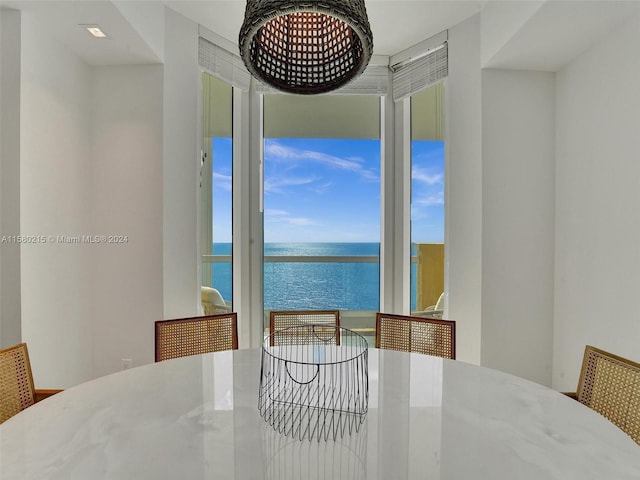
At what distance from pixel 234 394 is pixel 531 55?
2.53 metres

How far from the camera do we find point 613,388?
1146 millimetres

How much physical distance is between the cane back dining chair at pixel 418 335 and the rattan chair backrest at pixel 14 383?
148 cm

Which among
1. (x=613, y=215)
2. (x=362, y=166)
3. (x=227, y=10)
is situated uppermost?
(x=227, y=10)

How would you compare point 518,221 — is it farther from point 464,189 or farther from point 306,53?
point 306,53

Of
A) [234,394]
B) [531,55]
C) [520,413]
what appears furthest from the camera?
[531,55]

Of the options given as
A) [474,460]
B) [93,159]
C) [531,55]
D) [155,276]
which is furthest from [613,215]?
[93,159]

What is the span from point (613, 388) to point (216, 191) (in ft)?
8.35

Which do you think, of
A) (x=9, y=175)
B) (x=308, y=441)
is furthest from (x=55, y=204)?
(x=308, y=441)

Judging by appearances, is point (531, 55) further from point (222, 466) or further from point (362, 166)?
point (222, 466)

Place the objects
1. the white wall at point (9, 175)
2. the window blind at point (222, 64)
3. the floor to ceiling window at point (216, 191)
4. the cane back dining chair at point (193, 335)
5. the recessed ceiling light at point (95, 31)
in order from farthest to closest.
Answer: the floor to ceiling window at point (216, 191), the window blind at point (222, 64), the recessed ceiling light at point (95, 31), the white wall at point (9, 175), the cane back dining chair at point (193, 335)

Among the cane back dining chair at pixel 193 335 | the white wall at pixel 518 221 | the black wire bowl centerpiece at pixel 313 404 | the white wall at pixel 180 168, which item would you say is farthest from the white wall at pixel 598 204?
the white wall at pixel 180 168

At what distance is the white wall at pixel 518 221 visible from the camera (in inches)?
95.8

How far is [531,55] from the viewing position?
7.43 feet

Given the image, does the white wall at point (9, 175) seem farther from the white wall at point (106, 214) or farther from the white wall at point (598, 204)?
the white wall at point (598, 204)
